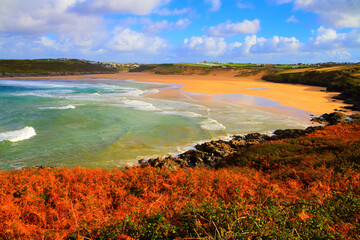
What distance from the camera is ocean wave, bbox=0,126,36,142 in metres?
16.8

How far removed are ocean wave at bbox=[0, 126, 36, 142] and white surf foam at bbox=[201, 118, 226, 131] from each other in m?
14.7

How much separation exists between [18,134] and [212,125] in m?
16.6

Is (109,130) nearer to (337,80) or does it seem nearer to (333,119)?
(333,119)

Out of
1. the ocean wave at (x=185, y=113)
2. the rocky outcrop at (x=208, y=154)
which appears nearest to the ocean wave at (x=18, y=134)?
the rocky outcrop at (x=208, y=154)

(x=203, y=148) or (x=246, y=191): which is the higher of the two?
(x=246, y=191)

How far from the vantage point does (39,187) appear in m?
6.59

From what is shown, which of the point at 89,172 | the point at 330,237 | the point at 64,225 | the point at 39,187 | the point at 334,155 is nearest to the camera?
the point at 330,237

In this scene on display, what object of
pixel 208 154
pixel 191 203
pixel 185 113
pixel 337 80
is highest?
pixel 337 80

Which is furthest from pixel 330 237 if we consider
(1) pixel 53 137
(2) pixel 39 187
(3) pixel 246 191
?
(1) pixel 53 137

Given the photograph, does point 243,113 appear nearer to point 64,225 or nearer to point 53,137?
point 53,137

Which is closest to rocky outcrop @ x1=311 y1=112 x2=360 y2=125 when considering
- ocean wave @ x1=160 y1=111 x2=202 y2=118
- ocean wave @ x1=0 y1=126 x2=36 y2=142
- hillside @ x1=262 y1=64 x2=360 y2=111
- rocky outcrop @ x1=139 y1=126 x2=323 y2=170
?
rocky outcrop @ x1=139 y1=126 x2=323 y2=170

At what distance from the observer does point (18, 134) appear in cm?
1783

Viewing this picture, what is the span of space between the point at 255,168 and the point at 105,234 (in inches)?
346

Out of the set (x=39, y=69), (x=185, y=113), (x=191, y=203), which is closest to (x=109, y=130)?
(x=185, y=113)
